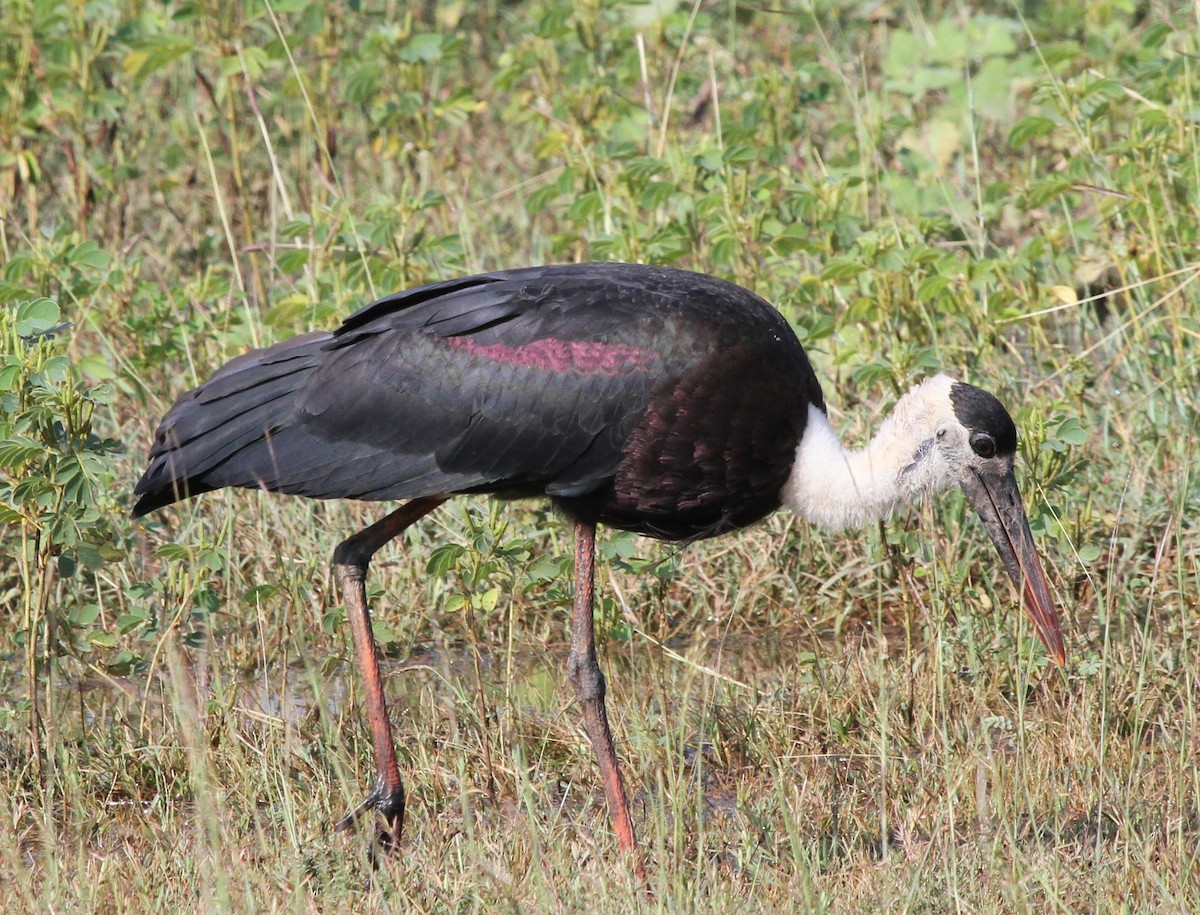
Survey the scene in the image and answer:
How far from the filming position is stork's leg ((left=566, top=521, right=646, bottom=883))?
149 inches

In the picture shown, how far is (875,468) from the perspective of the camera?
3996mm

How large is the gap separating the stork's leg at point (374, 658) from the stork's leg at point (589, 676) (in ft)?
1.23

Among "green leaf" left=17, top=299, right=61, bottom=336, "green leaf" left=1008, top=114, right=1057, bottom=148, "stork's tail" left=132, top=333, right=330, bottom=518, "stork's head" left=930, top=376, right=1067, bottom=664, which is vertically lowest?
"stork's head" left=930, top=376, right=1067, bottom=664

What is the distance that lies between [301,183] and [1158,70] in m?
3.41

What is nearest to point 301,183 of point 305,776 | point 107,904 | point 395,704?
point 395,704

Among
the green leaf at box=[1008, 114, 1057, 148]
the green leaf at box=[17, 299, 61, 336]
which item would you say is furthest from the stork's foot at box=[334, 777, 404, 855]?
→ the green leaf at box=[1008, 114, 1057, 148]

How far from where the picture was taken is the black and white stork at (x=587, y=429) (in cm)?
384

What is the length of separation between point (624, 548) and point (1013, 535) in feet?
3.44

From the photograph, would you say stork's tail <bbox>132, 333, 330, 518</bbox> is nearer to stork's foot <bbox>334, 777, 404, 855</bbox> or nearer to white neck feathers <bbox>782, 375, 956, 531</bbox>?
stork's foot <bbox>334, 777, 404, 855</bbox>

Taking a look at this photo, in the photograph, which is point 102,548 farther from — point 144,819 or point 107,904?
point 107,904

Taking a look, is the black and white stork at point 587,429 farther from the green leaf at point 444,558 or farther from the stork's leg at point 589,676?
the green leaf at point 444,558

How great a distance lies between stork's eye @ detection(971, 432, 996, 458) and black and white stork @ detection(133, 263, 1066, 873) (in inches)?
0.4

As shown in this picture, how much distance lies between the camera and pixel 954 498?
468 cm

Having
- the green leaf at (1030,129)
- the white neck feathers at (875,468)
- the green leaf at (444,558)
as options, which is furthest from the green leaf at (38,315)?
the green leaf at (1030,129)
